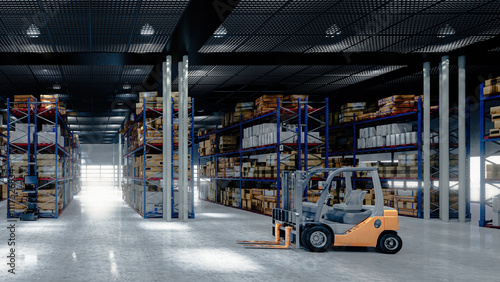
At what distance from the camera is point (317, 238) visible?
8234 mm

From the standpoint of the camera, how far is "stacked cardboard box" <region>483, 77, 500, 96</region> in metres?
11.9

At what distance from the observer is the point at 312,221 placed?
28.1 feet

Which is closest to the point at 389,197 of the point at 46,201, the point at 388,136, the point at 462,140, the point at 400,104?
the point at 388,136

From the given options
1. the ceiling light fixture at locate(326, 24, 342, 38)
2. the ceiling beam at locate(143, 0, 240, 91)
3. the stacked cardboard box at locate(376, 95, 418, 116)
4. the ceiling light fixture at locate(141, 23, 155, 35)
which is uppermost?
the ceiling light fixture at locate(326, 24, 342, 38)

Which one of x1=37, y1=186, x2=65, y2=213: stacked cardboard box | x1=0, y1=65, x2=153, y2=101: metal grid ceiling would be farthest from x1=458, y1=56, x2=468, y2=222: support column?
x1=37, y1=186, x2=65, y2=213: stacked cardboard box

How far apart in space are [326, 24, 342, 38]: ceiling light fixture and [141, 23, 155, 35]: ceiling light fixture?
444 cm

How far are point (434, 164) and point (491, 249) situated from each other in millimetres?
6642

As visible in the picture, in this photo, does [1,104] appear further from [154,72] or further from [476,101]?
[476,101]

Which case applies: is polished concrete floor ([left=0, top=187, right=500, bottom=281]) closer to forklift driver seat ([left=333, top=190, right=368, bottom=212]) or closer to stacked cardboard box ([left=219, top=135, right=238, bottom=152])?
forklift driver seat ([left=333, top=190, right=368, bottom=212])

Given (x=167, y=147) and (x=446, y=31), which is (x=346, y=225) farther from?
(x=167, y=147)

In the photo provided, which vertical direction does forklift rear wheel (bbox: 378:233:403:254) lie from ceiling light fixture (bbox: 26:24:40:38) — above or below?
below

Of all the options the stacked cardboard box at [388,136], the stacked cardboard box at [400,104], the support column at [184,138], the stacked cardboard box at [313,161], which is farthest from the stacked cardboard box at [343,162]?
the support column at [184,138]

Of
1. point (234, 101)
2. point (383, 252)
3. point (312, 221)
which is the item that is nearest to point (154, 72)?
point (234, 101)

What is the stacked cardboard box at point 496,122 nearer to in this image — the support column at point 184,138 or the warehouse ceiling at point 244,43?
the warehouse ceiling at point 244,43
